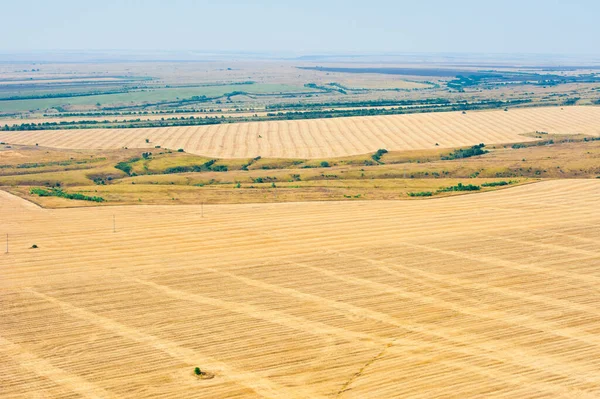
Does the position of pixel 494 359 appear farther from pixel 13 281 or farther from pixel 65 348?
pixel 13 281

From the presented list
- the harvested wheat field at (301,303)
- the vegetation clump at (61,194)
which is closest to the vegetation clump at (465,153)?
the harvested wheat field at (301,303)

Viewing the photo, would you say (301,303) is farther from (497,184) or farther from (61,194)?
(497,184)

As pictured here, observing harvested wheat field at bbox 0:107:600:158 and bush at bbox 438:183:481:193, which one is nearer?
bush at bbox 438:183:481:193

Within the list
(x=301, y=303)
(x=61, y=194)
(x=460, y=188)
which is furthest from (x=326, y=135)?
(x=301, y=303)

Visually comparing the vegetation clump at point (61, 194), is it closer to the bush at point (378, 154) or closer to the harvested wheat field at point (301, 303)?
the harvested wheat field at point (301, 303)

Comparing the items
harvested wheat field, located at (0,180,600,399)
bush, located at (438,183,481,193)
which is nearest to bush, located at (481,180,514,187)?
bush, located at (438,183,481,193)

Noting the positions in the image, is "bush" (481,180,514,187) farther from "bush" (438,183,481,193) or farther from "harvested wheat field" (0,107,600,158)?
"harvested wheat field" (0,107,600,158)

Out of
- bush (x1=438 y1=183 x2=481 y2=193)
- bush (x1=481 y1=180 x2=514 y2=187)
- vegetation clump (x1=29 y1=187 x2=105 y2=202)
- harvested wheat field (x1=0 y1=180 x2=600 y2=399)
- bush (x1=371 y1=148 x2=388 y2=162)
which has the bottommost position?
harvested wheat field (x1=0 y1=180 x2=600 y2=399)
